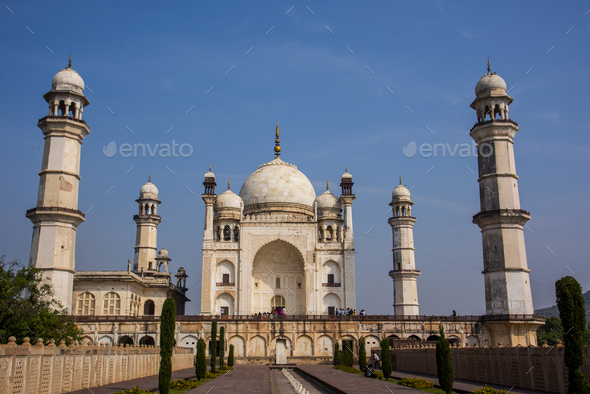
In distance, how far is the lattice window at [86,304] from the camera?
38.3m

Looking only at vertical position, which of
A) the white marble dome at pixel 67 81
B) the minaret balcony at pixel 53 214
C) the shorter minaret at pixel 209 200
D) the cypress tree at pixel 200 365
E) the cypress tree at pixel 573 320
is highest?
the white marble dome at pixel 67 81

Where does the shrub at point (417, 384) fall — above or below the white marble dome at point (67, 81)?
below

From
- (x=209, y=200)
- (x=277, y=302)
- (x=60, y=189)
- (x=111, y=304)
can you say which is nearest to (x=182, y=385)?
(x=60, y=189)

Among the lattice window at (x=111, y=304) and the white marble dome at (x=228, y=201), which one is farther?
the white marble dome at (x=228, y=201)

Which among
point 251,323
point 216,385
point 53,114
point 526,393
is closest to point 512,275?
point 251,323

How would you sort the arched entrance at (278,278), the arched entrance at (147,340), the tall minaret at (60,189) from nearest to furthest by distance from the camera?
the tall minaret at (60,189) → the arched entrance at (147,340) → the arched entrance at (278,278)

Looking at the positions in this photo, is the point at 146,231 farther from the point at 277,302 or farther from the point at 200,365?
the point at 200,365

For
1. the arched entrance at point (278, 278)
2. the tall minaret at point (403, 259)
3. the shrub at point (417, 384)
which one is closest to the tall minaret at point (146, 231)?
the arched entrance at point (278, 278)

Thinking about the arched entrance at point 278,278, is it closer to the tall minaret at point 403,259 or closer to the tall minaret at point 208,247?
the tall minaret at point 208,247

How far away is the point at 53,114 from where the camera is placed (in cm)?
3294

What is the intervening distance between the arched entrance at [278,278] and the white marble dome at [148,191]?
11.6 meters

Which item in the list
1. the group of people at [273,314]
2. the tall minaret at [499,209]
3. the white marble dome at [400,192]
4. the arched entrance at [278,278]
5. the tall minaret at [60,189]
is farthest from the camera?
the white marble dome at [400,192]

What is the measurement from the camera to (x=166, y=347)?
1402 cm

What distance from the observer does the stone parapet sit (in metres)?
11.6
